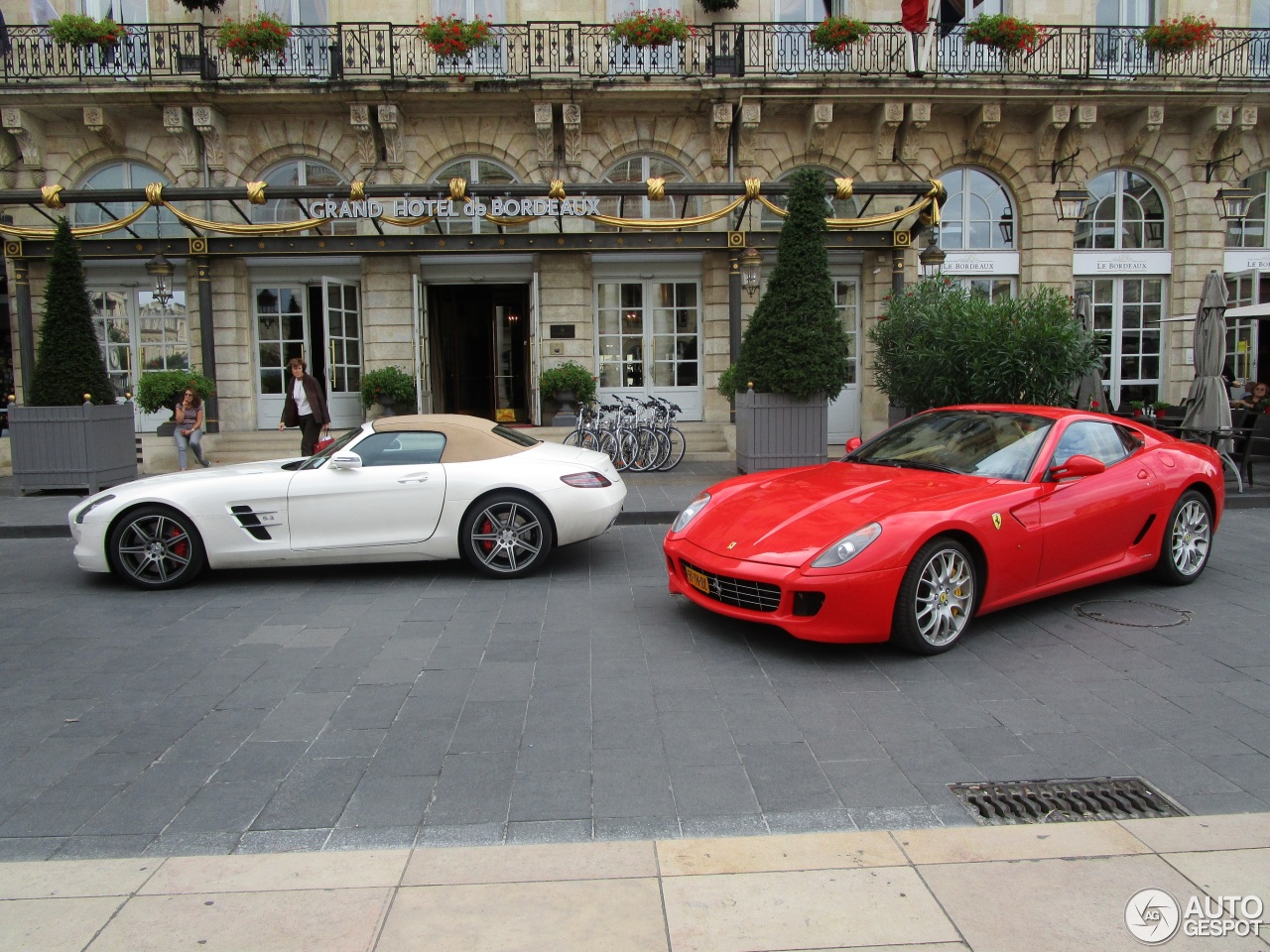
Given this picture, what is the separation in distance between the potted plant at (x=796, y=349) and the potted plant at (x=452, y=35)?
7.35 m

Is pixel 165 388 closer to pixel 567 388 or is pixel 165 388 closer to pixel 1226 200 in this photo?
pixel 567 388

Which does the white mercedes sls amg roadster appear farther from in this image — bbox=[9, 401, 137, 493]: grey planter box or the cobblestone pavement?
bbox=[9, 401, 137, 493]: grey planter box

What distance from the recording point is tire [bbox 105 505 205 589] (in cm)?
691

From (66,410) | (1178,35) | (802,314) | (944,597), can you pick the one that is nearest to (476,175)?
(802,314)

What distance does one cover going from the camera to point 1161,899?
2.71m

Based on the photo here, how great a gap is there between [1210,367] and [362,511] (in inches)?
412

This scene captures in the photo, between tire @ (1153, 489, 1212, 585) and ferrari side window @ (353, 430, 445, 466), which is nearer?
tire @ (1153, 489, 1212, 585)

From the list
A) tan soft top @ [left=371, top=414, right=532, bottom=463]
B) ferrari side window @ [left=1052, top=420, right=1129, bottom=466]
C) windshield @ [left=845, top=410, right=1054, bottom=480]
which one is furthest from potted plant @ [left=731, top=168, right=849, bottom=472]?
ferrari side window @ [left=1052, top=420, right=1129, bottom=466]

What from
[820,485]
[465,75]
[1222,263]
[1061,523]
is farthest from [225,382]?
[1222,263]

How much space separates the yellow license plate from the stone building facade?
11.2 m

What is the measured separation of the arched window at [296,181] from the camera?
16.8m

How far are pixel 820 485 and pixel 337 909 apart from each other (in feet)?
13.0

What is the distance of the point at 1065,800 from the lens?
11.1ft

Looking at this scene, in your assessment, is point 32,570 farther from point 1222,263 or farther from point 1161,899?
point 1222,263
